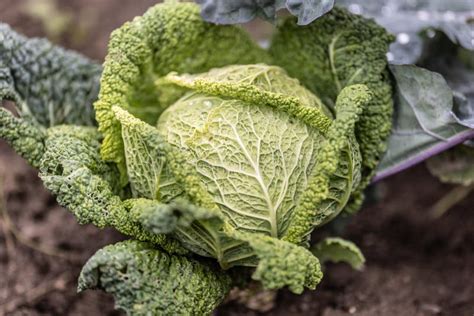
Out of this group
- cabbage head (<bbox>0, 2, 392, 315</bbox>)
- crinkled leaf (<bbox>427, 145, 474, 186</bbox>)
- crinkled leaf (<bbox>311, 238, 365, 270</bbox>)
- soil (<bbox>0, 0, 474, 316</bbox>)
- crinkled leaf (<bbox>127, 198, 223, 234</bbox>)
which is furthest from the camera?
crinkled leaf (<bbox>427, 145, 474, 186</bbox>)

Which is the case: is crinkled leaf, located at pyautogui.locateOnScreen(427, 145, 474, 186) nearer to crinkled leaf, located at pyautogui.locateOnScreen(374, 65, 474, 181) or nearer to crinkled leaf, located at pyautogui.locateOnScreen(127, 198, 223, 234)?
crinkled leaf, located at pyautogui.locateOnScreen(374, 65, 474, 181)

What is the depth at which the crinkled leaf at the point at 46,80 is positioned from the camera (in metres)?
3.03

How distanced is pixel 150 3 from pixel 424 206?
9.64 ft

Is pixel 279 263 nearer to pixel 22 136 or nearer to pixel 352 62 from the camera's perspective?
pixel 352 62

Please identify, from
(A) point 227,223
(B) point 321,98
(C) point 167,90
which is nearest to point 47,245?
(C) point 167,90

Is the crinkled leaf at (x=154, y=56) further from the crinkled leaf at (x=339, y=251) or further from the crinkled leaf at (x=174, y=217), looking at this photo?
the crinkled leaf at (x=339, y=251)

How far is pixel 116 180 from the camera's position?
296 cm

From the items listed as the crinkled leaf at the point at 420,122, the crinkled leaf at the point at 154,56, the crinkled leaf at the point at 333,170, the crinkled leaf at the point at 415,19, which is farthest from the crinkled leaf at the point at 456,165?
the crinkled leaf at the point at 154,56

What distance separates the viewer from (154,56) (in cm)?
312

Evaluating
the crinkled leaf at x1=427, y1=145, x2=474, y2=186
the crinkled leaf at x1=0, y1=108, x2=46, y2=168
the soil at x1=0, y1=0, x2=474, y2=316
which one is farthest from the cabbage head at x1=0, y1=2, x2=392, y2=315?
the crinkled leaf at x1=427, y1=145, x2=474, y2=186

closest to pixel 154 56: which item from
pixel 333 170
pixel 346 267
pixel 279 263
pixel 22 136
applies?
pixel 22 136

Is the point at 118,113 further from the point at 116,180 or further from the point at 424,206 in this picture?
the point at 424,206

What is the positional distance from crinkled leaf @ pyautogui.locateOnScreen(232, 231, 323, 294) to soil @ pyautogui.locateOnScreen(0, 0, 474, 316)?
2.95 feet

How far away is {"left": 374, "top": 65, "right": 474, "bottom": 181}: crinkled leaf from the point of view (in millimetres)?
3027
